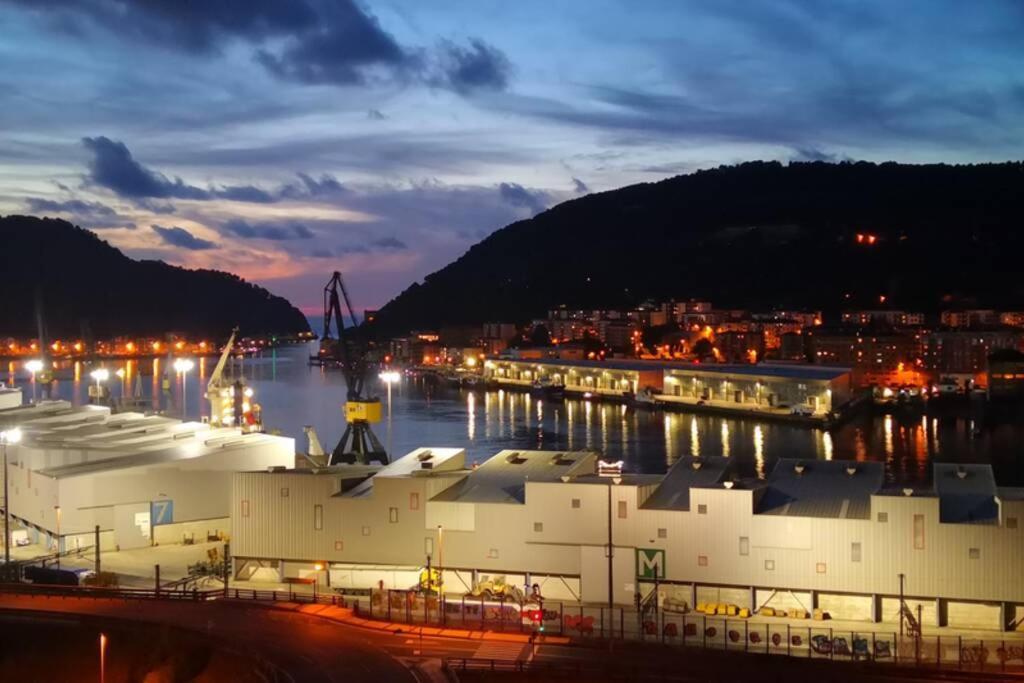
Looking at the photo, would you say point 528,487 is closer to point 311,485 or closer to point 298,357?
point 311,485

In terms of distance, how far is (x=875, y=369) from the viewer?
103 feet

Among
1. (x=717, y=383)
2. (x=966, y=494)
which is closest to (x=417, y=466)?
Result: (x=966, y=494)

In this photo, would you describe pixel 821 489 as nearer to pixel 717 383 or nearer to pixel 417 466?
pixel 417 466

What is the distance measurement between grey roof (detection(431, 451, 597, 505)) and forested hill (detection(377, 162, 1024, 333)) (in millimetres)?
39519

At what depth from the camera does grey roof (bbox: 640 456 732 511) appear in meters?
6.87

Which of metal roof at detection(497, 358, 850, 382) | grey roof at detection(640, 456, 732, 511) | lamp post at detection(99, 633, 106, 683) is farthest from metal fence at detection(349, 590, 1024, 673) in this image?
metal roof at detection(497, 358, 850, 382)

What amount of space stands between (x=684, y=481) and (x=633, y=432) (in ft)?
47.0

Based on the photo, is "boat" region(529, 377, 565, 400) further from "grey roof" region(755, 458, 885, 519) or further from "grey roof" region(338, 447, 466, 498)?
"grey roof" region(755, 458, 885, 519)

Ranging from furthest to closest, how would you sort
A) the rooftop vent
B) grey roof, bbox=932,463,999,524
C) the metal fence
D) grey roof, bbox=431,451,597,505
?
1. the rooftop vent
2. grey roof, bbox=431,451,597,505
3. grey roof, bbox=932,463,999,524
4. the metal fence

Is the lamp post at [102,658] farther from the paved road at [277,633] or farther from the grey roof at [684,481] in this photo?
the grey roof at [684,481]

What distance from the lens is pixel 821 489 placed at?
7.02m

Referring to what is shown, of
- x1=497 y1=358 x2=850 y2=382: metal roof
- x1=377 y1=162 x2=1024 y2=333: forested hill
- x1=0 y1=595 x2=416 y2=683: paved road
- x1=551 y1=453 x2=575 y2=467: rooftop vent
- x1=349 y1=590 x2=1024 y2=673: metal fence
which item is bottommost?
x1=349 y1=590 x2=1024 y2=673: metal fence

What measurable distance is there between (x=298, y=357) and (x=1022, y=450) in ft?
156

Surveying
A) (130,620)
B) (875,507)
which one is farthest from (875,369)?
(130,620)
